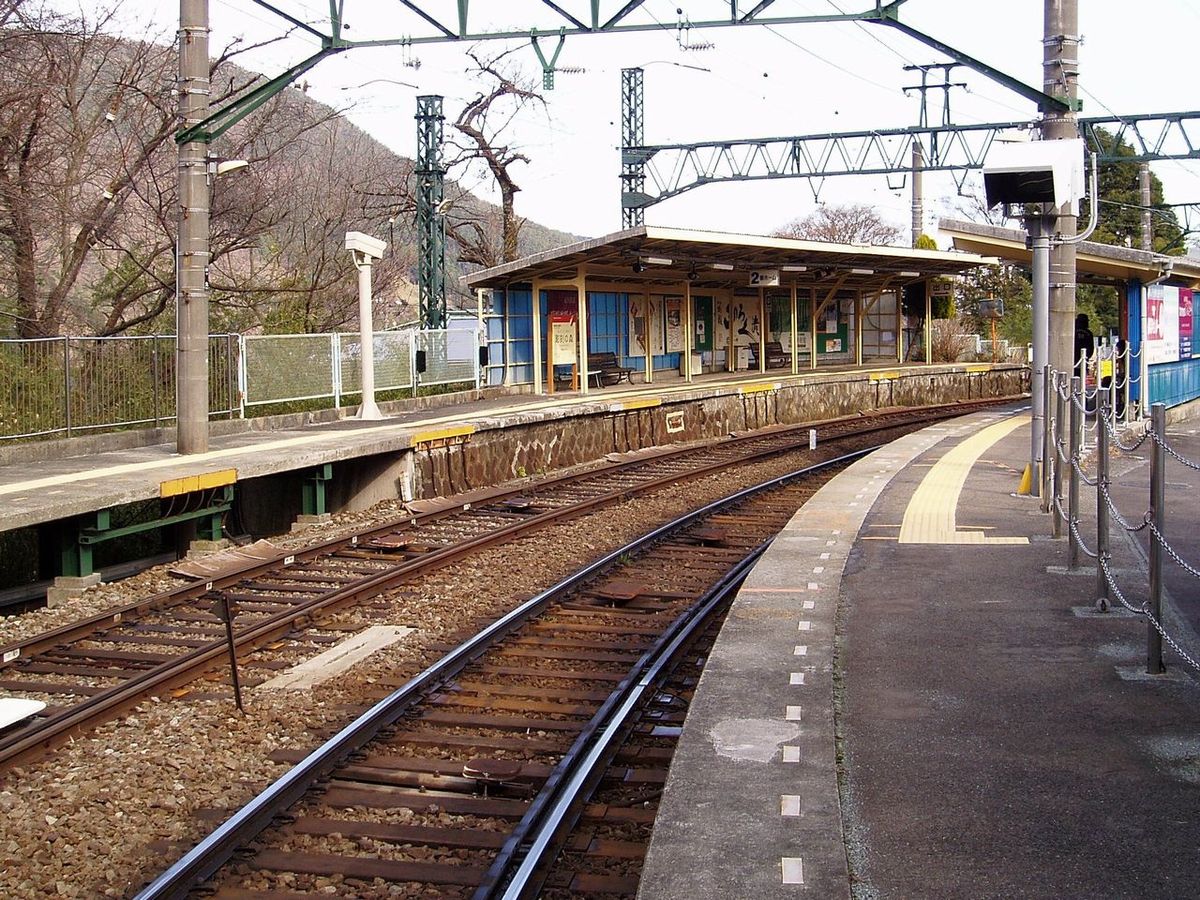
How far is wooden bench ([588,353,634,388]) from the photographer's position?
87.8 ft

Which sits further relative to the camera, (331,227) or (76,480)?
(331,227)

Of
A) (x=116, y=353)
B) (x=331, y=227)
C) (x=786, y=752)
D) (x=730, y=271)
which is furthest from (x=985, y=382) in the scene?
(x=786, y=752)

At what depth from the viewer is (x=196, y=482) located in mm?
12266

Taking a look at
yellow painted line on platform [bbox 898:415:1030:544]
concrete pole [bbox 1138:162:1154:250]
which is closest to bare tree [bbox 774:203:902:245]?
concrete pole [bbox 1138:162:1154:250]

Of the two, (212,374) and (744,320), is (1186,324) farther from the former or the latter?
(212,374)

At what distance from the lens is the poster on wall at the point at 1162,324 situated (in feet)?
68.5

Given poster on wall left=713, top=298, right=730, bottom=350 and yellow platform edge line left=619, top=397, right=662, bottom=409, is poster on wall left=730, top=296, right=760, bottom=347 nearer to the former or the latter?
poster on wall left=713, top=298, right=730, bottom=350

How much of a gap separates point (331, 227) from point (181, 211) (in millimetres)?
19174

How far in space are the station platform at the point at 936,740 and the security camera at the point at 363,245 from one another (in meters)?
10.5

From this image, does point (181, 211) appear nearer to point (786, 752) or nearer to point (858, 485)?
point (858, 485)

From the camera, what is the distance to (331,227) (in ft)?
108

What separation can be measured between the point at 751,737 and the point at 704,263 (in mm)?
21235

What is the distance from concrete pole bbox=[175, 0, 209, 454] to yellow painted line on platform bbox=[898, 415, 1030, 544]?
25.9 ft

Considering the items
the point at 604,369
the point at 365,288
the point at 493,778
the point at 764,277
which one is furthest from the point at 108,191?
the point at 493,778
